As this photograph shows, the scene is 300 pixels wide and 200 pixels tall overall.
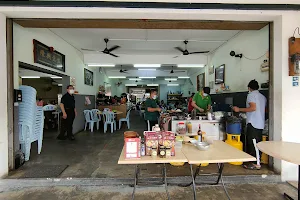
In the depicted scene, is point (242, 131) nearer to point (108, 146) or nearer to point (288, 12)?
point (288, 12)

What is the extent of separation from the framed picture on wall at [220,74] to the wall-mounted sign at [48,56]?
5.28 m

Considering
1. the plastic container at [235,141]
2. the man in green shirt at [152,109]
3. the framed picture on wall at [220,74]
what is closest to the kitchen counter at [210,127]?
the plastic container at [235,141]

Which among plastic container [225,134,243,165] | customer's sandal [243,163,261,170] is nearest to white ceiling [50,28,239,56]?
plastic container [225,134,243,165]

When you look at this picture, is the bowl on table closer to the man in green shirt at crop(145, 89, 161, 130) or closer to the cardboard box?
the cardboard box

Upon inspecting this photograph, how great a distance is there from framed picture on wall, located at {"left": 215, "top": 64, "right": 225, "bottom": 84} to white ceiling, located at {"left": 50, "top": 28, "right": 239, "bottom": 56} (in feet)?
2.79

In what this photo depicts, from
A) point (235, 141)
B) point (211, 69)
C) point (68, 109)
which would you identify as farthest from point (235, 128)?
point (68, 109)

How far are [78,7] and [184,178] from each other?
3.43 metres

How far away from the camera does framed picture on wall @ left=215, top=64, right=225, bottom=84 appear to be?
6.01 meters

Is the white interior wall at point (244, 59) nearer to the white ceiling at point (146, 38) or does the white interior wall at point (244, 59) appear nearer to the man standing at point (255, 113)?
the white ceiling at point (146, 38)

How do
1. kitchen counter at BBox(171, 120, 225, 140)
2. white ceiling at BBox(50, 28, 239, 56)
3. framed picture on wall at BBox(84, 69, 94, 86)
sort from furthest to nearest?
framed picture on wall at BBox(84, 69, 94, 86), white ceiling at BBox(50, 28, 239, 56), kitchen counter at BBox(171, 120, 225, 140)

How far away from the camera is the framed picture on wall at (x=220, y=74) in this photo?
237 inches

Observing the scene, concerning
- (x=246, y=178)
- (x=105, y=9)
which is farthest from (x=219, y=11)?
(x=246, y=178)

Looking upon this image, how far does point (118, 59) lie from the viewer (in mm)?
7551

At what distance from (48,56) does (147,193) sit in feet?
14.0
